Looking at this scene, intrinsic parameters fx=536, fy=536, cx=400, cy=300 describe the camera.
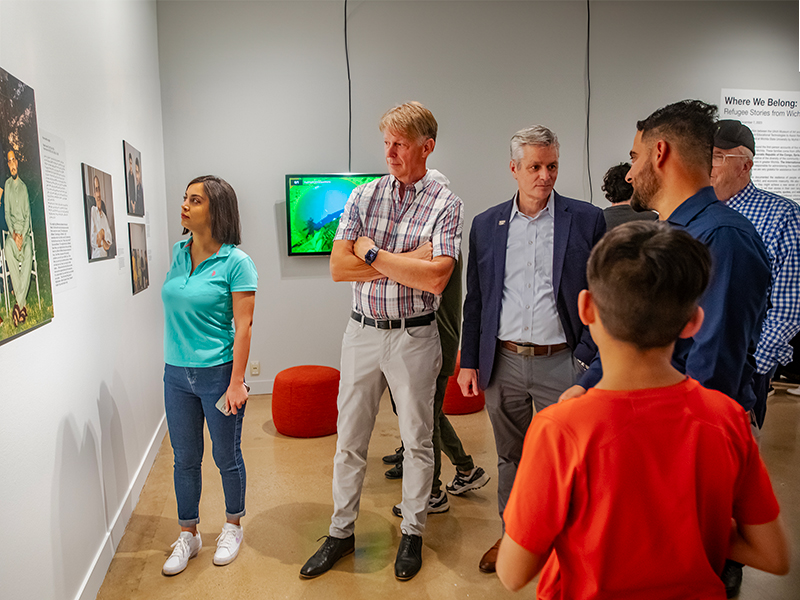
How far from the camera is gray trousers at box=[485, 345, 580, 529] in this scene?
212cm

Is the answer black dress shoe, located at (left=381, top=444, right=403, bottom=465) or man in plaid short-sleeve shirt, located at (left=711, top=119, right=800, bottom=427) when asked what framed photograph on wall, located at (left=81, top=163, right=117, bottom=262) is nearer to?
black dress shoe, located at (left=381, top=444, right=403, bottom=465)

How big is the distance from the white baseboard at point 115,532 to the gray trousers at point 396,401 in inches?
37.9

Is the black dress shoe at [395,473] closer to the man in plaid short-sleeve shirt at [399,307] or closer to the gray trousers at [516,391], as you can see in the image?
the man in plaid short-sleeve shirt at [399,307]

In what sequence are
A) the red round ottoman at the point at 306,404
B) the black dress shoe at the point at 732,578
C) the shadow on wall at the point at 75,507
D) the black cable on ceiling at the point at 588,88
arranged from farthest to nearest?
1. the black cable on ceiling at the point at 588,88
2. the red round ottoman at the point at 306,404
3. the black dress shoe at the point at 732,578
4. the shadow on wall at the point at 75,507

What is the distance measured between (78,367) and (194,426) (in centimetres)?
52

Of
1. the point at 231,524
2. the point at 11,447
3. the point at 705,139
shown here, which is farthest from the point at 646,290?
the point at 231,524

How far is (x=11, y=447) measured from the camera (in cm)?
154

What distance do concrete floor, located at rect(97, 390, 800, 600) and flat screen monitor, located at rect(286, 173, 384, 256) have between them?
1.78 metres

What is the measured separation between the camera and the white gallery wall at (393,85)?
177 inches

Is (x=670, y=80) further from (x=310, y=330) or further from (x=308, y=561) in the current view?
(x=308, y=561)

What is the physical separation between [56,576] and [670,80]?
5.90m

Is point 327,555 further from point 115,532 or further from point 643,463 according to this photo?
point 643,463

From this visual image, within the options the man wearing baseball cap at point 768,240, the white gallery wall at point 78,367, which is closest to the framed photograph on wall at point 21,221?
the white gallery wall at point 78,367

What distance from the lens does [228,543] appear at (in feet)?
7.94
